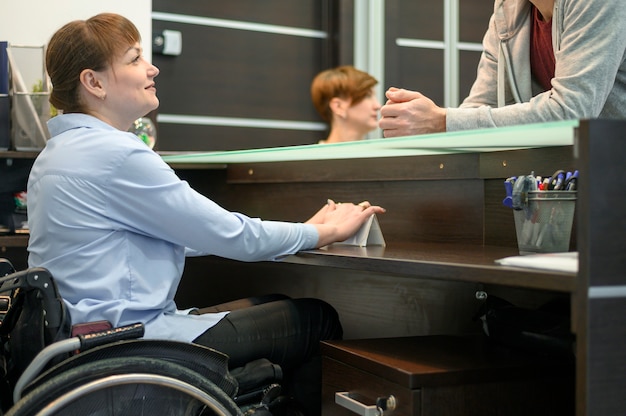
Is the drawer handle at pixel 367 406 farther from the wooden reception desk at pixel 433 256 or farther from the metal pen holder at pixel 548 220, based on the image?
the metal pen holder at pixel 548 220

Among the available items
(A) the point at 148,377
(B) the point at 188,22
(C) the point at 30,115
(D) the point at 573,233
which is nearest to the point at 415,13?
(B) the point at 188,22

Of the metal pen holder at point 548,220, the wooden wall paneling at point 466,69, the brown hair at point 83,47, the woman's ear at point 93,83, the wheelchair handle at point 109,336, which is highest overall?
the wooden wall paneling at point 466,69

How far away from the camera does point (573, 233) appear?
1.62 m

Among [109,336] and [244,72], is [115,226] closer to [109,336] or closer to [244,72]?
[109,336]

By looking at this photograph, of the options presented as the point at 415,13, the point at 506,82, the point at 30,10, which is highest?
the point at 415,13

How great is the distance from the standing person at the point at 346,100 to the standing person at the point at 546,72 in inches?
84.8

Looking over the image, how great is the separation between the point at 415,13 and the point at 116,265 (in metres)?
3.45

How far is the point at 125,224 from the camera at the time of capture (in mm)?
1616

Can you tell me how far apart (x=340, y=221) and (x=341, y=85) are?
2442 millimetres

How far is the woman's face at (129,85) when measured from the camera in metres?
1.77

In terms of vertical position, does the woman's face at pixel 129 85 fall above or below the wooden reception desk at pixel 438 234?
above

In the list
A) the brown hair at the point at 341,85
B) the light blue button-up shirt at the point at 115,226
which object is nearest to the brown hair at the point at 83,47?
the light blue button-up shirt at the point at 115,226

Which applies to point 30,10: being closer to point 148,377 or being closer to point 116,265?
point 116,265

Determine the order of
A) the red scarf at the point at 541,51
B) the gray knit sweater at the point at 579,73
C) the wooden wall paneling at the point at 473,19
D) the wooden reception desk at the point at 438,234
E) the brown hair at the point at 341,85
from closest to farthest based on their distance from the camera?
the wooden reception desk at the point at 438,234, the gray knit sweater at the point at 579,73, the red scarf at the point at 541,51, the brown hair at the point at 341,85, the wooden wall paneling at the point at 473,19
